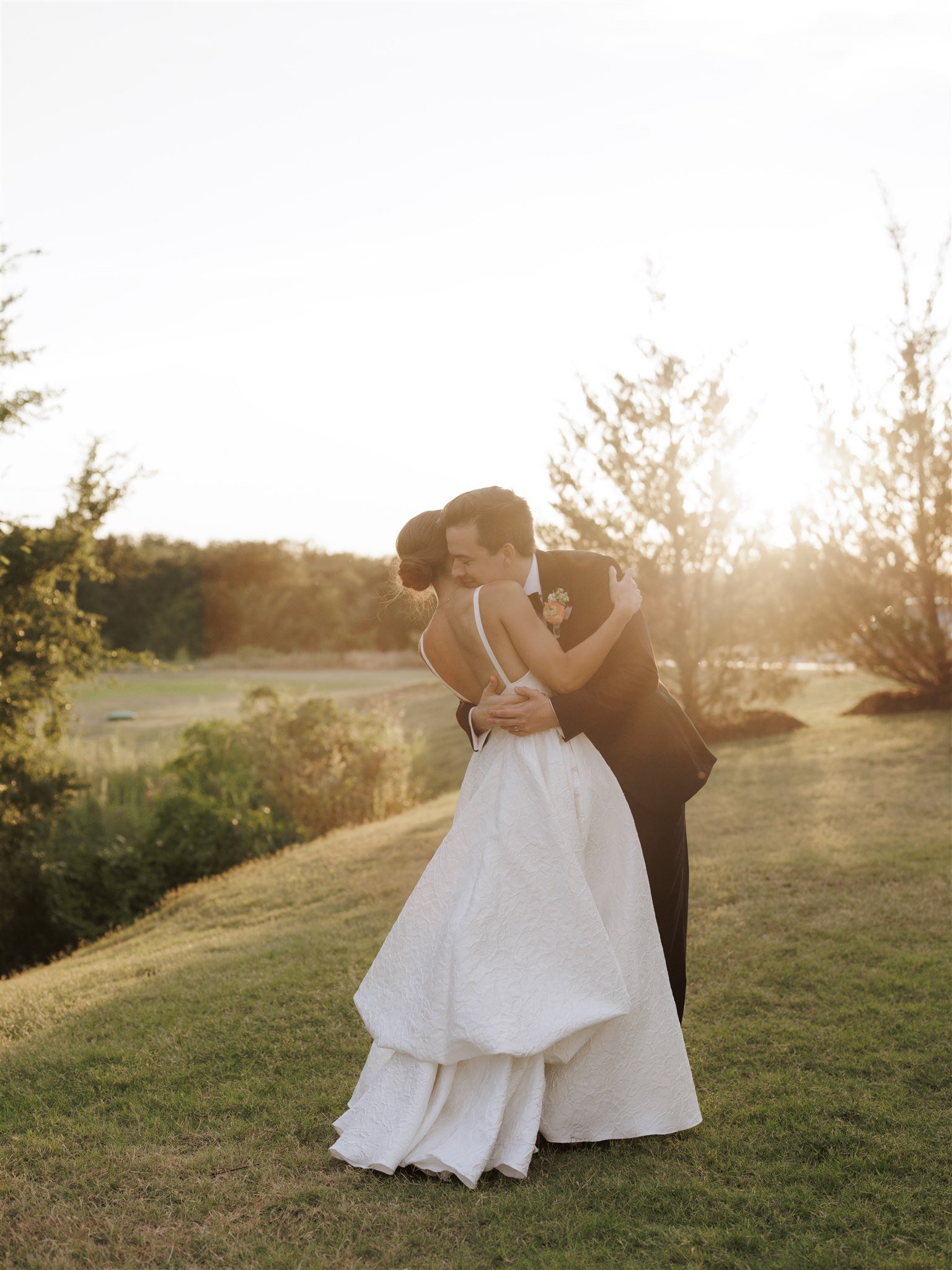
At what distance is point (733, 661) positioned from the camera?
14.5 meters

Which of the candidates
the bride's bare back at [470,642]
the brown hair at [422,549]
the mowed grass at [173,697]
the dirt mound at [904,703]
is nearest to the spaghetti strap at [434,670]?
→ the bride's bare back at [470,642]

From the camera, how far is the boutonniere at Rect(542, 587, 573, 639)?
360 cm

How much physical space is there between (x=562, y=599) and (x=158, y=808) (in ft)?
29.2

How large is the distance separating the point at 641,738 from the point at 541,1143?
144 centimetres

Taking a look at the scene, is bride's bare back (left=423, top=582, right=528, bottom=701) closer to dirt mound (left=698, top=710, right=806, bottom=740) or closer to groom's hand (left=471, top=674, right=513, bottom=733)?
groom's hand (left=471, top=674, right=513, bottom=733)

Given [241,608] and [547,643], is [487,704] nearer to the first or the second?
[547,643]

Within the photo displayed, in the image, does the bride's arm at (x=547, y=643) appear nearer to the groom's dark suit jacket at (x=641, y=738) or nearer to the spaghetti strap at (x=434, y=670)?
the groom's dark suit jacket at (x=641, y=738)

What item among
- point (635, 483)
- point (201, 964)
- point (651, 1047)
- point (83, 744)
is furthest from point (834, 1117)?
point (83, 744)

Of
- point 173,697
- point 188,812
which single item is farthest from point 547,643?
point 173,697

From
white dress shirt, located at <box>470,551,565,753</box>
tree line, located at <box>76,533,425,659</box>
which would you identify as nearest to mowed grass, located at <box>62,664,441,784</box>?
tree line, located at <box>76,533,425,659</box>

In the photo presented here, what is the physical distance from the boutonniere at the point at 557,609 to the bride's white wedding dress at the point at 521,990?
0.69 feet

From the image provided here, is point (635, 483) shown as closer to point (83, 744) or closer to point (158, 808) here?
point (158, 808)

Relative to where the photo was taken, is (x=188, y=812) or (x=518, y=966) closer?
(x=518, y=966)

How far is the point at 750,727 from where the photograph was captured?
14.4m
